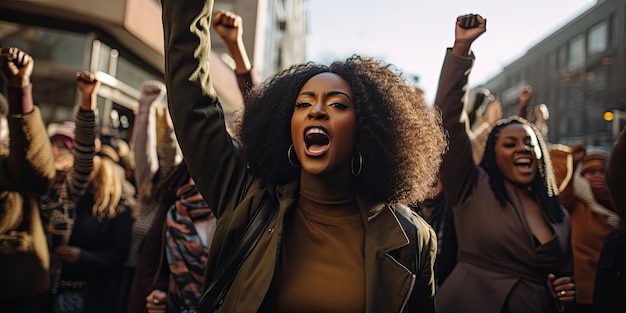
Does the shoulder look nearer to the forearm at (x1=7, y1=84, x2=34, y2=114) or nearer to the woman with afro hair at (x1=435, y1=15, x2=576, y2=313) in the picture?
the woman with afro hair at (x1=435, y1=15, x2=576, y2=313)

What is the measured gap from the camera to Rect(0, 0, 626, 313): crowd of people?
5.59 feet

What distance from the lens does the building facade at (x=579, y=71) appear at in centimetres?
2836

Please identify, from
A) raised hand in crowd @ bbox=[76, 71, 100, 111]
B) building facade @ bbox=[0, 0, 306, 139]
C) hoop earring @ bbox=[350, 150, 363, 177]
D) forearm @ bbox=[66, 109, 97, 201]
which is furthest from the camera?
building facade @ bbox=[0, 0, 306, 139]

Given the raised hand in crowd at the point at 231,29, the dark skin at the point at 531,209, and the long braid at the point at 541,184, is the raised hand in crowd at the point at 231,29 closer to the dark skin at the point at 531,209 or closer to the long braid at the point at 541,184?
the dark skin at the point at 531,209

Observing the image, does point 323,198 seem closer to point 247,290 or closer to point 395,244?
point 395,244

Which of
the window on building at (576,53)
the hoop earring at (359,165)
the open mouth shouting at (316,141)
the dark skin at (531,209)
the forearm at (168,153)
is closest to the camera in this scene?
the open mouth shouting at (316,141)

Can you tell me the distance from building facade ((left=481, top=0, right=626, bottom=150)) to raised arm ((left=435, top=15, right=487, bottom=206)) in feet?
57.6

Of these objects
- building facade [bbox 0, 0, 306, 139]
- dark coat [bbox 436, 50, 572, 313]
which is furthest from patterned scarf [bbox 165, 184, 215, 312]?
building facade [bbox 0, 0, 306, 139]

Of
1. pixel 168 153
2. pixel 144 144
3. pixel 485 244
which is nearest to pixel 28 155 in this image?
pixel 168 153

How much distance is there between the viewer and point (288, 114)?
1981 millimetres

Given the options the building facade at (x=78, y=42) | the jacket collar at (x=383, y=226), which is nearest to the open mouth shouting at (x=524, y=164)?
the jacket collar at (x=383, y=226)

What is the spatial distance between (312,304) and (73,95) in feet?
26.1

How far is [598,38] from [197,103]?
130 ft

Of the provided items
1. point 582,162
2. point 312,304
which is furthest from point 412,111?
point 582,162
